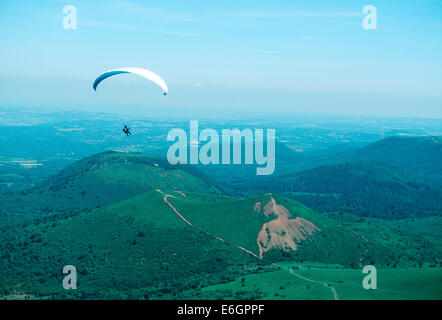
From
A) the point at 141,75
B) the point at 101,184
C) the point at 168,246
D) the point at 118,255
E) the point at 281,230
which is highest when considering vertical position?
the point at 141,75

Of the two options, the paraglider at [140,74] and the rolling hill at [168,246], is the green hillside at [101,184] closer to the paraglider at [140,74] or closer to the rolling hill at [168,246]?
the rolling hill at [168,246]

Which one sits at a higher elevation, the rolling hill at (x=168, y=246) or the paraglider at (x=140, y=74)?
the paraglider at (x=140, y=74)

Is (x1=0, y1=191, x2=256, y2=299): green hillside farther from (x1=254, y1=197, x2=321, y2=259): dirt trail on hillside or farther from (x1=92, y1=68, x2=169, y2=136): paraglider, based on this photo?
(x1=92, y1=68, x2=169, y2=136): paraglider

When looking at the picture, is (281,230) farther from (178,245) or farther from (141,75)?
(141,75)

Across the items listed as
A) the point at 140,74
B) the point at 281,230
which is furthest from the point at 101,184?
the point at 140,74

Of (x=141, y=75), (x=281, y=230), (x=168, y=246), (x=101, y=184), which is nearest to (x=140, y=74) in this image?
(x=141, y=75)

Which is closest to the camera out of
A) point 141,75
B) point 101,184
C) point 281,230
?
point 141,75

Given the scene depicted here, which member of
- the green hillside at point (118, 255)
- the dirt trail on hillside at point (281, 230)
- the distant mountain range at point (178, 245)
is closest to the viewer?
the green hillside at point (118, 255)

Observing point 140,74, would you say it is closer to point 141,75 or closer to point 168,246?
point 141,75

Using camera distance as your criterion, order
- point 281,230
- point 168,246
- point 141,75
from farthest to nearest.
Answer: point 281,230
point 168,246
point 141,75

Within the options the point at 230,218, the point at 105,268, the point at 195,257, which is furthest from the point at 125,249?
the point at 230,218

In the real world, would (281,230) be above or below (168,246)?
above

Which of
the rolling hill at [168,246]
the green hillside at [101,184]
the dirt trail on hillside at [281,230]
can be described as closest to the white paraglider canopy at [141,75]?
the rolling hill at [168,246]

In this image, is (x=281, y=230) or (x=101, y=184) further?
(x=101, y=184)
